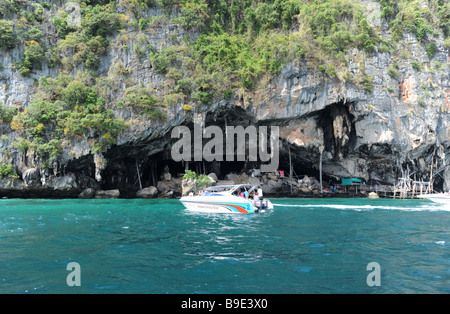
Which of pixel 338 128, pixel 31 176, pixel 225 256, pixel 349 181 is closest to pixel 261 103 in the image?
pixel 338 128

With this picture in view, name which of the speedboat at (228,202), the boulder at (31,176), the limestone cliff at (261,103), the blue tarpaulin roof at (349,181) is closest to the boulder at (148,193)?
the limestone cliff at (261,103)

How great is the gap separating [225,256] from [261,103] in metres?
23.8

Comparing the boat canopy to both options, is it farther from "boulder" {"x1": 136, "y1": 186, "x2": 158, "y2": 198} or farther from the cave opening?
the cave opening

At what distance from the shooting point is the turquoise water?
640cm

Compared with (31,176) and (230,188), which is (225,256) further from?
(31,176)

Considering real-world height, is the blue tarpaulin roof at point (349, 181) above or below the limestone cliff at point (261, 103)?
below

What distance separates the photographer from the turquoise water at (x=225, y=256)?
21.0 feet

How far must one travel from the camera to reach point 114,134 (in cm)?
2886

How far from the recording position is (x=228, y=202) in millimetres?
18625

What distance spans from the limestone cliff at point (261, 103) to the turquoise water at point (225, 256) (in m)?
16.9

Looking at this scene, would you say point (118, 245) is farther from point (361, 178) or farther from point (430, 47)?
point (430, 47)

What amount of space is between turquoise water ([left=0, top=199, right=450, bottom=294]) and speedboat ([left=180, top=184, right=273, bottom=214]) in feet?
12.7

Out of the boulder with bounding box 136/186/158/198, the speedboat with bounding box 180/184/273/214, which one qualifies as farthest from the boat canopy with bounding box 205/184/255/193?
the boulder with bounding box 136/186/158/198

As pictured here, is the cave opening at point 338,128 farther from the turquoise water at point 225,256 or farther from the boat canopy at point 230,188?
the turquoise water at point 225,256
